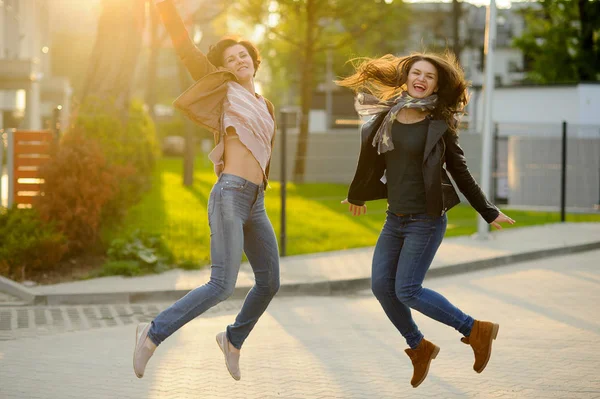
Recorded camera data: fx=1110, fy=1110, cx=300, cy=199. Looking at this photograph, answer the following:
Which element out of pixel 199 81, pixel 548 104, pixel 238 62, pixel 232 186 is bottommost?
pixel 232 186

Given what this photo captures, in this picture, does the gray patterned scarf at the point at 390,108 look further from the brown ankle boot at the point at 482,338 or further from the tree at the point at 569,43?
the tree at the point at 569,43

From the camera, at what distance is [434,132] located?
20.0 ft

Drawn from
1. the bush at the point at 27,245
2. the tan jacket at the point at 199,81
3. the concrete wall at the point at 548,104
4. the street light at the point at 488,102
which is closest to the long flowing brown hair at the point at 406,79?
the tan jacket at the point at 199,81

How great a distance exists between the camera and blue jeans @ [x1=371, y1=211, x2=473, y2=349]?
6.15 m

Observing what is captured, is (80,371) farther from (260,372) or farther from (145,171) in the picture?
(145,171)

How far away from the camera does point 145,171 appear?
24172mm

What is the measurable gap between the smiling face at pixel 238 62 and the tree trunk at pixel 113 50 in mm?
10998

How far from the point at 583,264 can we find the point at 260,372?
8196 mm

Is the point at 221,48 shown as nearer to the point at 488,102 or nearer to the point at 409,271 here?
the point at 409,271

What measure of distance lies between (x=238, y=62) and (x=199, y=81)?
0.27 metres

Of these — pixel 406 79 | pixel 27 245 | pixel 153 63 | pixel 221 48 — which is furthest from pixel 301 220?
pixel 153 63

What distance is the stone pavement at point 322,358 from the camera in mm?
6457

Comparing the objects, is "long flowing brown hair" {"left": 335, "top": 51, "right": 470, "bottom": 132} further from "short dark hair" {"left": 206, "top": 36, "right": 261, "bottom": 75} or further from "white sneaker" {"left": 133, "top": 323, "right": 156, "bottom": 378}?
"white sneaker" {"left": 133, "top": 323, "right": 156, "bottom": 378}

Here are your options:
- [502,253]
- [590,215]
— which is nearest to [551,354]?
[502,253]
